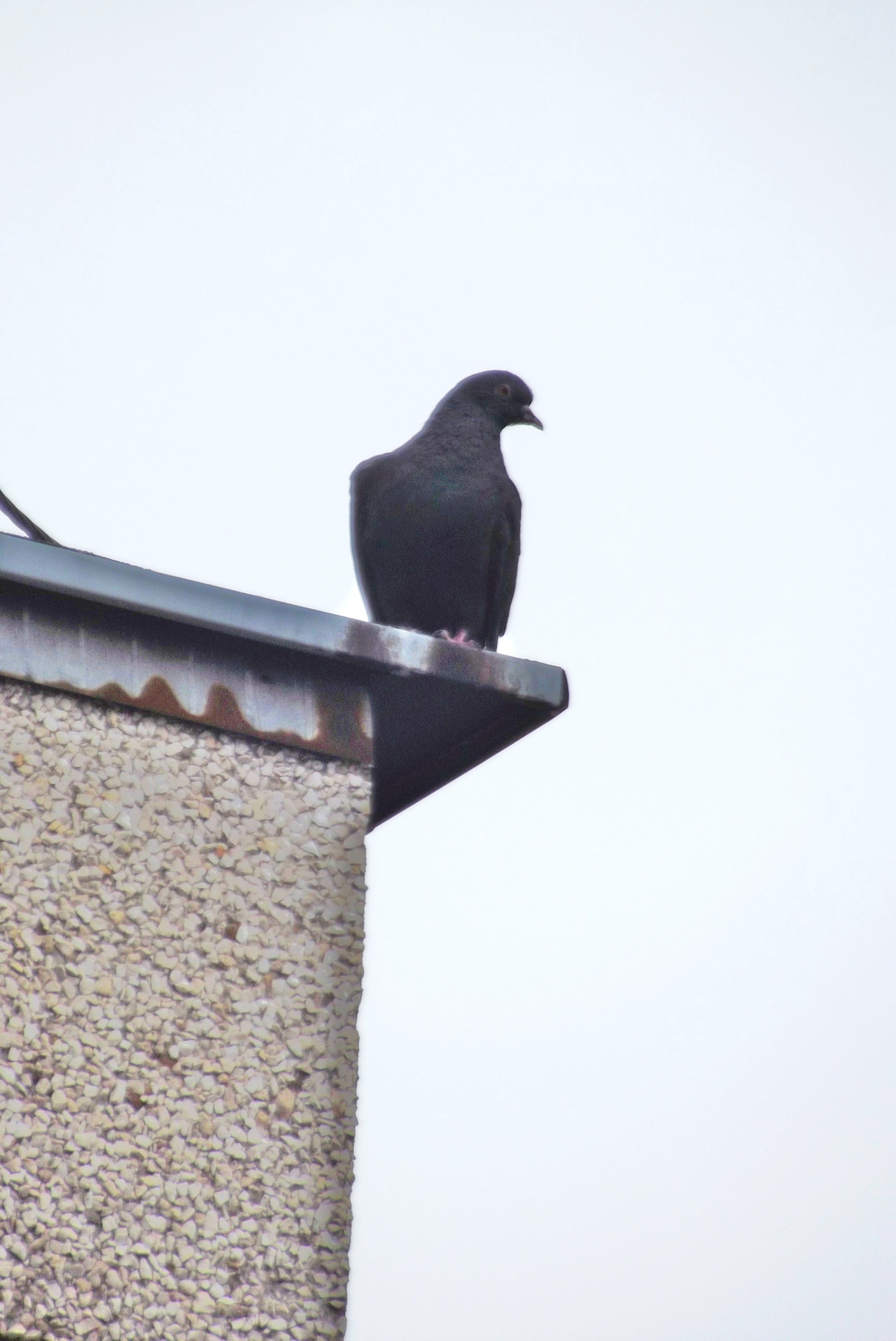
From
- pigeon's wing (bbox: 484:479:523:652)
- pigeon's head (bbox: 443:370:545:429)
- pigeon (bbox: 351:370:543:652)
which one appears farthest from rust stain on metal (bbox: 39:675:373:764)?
pigeon's head (bbox: 443:370:545:429)

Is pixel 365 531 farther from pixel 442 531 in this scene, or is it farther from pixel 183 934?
pixel 183 934

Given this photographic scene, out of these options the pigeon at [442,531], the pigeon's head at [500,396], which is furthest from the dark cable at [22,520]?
the pigeon's head at [500,396]

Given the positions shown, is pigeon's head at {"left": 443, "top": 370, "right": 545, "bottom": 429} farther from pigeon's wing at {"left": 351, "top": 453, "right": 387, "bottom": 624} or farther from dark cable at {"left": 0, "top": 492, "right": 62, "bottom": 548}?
dark cable at {"left": 0, "top": 492, "right": 62, "bottom": 548}

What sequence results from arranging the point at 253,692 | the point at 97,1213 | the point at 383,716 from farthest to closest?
the point at 383,716 → the point at 253,692 → the point at 97,1213

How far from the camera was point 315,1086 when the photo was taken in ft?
8.71

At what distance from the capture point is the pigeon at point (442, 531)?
4164 millimetres

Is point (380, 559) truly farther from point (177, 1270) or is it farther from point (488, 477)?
point (177, 1270)

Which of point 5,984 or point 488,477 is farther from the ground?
point 488,477

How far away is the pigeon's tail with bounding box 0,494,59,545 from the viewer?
9.51 feet

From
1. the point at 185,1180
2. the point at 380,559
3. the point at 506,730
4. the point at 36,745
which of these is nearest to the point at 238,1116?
the point at 185,1180

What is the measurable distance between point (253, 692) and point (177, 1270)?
103cm

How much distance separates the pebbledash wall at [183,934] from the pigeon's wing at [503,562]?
47.1 inches

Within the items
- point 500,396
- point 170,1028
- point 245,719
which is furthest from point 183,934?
point 500,396

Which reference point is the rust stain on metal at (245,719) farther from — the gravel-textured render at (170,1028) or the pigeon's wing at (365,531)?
the pigeon's wing at (365,531)
